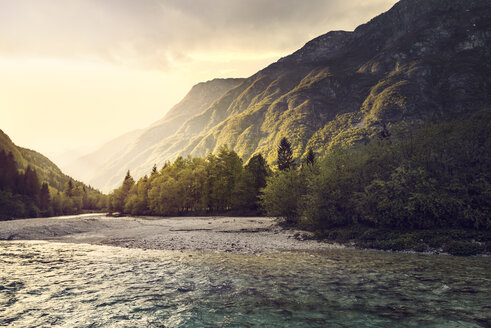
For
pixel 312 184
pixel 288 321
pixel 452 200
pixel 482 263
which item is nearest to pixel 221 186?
pixel 312 184

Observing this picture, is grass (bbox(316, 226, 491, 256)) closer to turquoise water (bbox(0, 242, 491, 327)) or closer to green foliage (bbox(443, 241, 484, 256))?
green foliage (bbox(443, 241, 484, 256))

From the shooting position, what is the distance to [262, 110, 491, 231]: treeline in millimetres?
28484

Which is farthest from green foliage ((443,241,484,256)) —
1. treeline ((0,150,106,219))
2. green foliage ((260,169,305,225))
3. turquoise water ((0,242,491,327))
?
treeline ((0,150,106,219))

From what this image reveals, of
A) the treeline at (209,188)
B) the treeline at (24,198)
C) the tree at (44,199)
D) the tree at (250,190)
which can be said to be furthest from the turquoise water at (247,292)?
the tree at (44,199)

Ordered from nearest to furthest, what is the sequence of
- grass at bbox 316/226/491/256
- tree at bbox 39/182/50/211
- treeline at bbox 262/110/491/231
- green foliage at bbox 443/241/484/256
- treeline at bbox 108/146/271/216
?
green foliage at bbox 443/241/484/256 < grass at bbox 316/226/491/256 < treeline at bbox 262/110/491/231 < treeline at bbox 108/146/271/216 < tree at bbox 39/182/50/211

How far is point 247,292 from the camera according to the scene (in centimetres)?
1433

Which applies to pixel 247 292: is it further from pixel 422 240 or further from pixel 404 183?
pixel 404 183

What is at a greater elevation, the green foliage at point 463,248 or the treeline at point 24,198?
the treeline at point 24,198

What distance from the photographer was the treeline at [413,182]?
93.5 feet

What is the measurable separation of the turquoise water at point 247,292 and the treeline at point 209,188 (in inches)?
2333

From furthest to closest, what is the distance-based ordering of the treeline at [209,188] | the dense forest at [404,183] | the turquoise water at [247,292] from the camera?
the treeline at [209,188], the dense forest at [404,183], the turquoise water at [247,292]

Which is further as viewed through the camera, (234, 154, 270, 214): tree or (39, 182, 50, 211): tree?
(39, 182, 50, 211): tree

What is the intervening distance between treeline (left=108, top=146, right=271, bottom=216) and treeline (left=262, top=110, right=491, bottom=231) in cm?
4135

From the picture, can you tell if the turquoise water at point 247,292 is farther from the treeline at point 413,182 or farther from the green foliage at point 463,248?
the treeline at point 413,182
